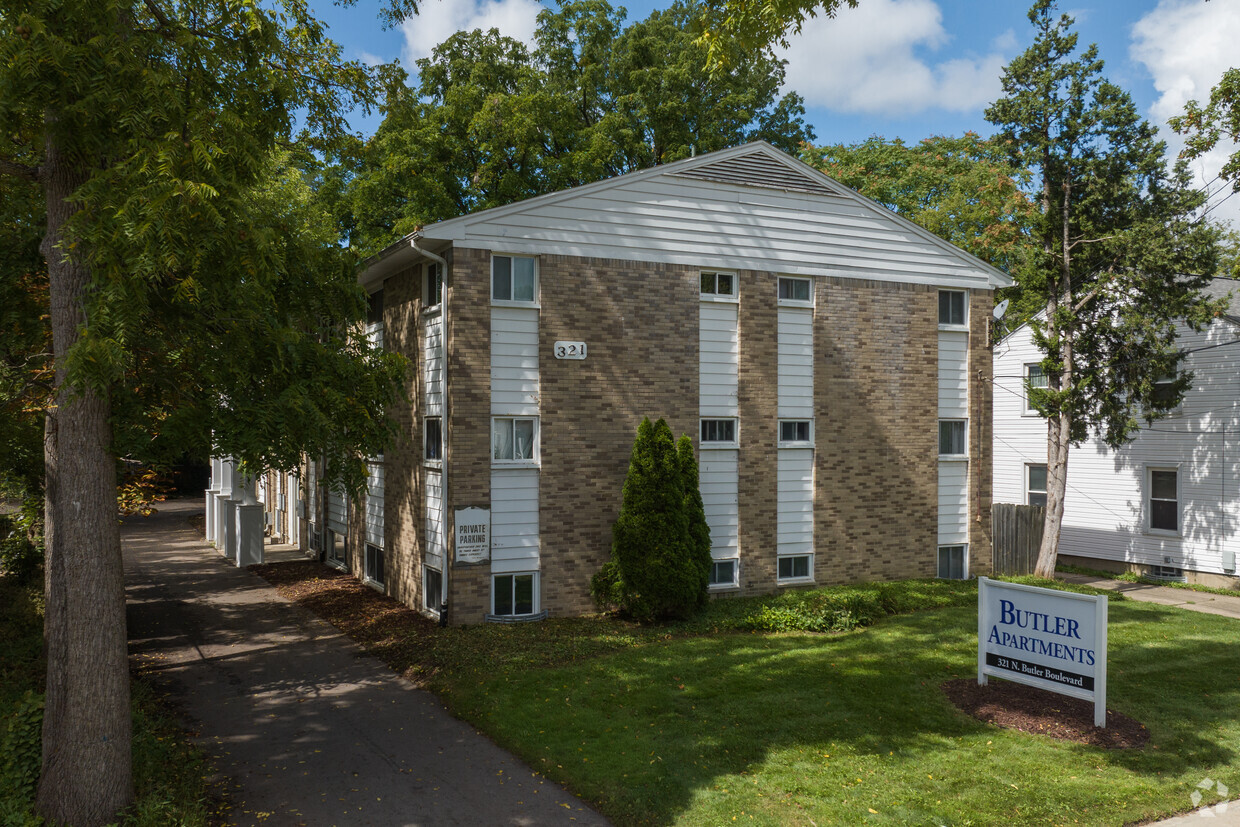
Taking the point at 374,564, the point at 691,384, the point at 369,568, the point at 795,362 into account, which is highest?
the point at 795,362

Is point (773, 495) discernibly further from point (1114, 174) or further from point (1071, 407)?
point (1114, 174)

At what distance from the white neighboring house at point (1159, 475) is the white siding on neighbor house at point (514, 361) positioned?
1517 centimetres

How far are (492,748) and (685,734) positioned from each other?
6.94 ft

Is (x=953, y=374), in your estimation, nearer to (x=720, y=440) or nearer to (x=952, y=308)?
(x=952, y=308)

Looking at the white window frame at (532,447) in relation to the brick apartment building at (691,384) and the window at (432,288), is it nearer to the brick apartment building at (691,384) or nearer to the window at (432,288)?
the brick apartment building at (691,384)

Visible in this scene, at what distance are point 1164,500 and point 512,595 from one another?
1796 centimetres

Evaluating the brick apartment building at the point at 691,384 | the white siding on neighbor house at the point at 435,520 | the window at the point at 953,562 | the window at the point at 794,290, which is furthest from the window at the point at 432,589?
the window at the point at 953,562

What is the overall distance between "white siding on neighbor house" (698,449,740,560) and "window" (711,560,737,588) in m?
0.14

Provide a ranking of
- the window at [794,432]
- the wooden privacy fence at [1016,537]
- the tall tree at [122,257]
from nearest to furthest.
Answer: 1. the tall tree at [122,257]
2. the window at [794,432]
3. the wooden privacy fence at [1016,537]

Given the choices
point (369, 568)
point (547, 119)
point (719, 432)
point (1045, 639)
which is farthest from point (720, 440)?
point (547, 119)

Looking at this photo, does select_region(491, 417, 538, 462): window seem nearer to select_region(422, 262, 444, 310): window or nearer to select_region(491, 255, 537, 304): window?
select_region(491, 255, 537, 304): window

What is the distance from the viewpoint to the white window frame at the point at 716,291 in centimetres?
1541

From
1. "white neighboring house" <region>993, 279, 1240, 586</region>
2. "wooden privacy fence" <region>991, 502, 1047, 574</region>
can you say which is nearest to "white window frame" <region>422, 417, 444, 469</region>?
"wooden privacy fence" <region>991, 502, 1047, 574</region>

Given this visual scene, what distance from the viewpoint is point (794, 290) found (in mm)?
16328
